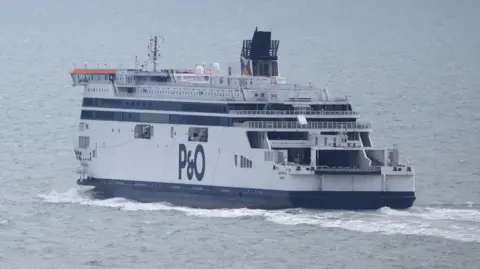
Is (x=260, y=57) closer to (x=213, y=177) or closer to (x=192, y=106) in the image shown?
(x=192, y=106)

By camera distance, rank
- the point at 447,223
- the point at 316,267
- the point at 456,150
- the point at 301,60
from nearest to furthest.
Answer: the point at 316,267
the point at 447,223
the point at 456,150
the point at 301,60

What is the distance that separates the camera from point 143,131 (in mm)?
91812

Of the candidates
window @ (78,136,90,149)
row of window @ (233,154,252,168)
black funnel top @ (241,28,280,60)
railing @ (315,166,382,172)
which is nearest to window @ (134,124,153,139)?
window @ (78,136,90,149)

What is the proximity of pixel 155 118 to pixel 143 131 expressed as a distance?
0.90 metres

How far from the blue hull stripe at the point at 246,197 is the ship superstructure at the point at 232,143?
39 millimetres

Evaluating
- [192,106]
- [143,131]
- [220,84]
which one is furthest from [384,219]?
[143,131]

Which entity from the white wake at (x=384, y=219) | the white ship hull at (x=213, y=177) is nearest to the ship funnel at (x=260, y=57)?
the white ship hull at (x=213, y=177)

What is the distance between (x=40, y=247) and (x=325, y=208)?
1228cm

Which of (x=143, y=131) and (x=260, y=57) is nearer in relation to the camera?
(x=143, y=131)

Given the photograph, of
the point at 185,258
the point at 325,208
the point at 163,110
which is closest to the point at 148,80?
the point at 163,110

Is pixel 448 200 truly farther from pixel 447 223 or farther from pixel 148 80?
pixel 148 80

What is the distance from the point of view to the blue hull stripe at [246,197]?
8556 cm

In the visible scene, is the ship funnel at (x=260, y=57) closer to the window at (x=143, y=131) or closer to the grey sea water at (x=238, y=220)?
the window at (x=143, y=131)

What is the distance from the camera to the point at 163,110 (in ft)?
299
